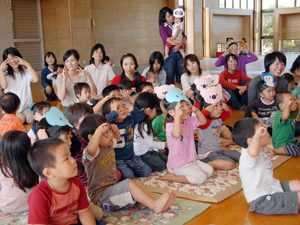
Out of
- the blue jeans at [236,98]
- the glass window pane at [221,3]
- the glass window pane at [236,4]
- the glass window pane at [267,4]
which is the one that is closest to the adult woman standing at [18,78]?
the blue jeans at [236,98]

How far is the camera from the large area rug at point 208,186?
2.26 metres

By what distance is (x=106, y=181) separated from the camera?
2.13 metres

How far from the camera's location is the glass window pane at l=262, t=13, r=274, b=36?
61.0ft

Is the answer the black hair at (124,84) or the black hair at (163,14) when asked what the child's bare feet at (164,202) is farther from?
the black hair at (163,14)

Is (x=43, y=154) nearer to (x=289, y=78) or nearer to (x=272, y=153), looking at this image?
(x=272, y=153)

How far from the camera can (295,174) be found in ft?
8.53

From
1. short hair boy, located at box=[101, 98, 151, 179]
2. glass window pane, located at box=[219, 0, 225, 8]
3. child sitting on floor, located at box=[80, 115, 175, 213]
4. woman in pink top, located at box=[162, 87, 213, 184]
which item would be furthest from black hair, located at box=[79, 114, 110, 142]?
glass window pane, located at box=[219, 0, 225, 8]

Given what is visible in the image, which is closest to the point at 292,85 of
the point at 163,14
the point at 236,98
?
the point at 236,98

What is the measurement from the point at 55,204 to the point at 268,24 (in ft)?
64.0

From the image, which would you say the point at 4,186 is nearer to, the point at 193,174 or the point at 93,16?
the point at 193,174

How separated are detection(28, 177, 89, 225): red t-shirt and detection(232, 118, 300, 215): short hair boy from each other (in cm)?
97

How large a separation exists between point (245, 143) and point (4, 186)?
1.51m

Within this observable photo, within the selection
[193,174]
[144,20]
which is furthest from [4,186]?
[144,20]

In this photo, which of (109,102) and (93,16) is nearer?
(109,102)
